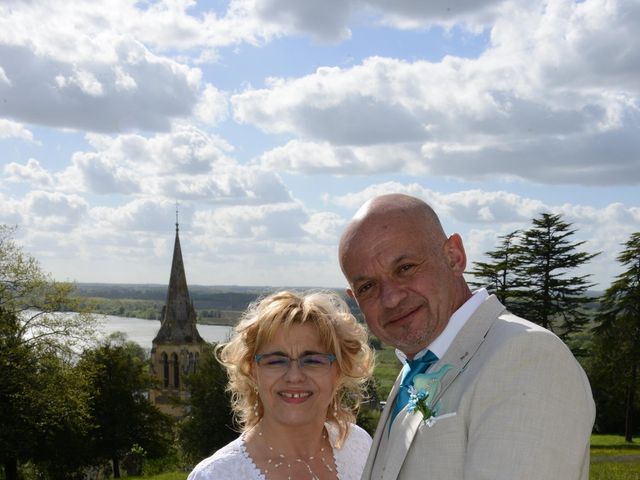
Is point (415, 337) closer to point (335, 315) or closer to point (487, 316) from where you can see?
point (487, 316)

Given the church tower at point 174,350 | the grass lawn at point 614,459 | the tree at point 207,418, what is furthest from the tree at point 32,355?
the church tower at point 174,350

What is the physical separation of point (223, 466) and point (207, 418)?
102 ft

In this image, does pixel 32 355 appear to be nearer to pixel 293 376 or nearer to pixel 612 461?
pixel 612 461

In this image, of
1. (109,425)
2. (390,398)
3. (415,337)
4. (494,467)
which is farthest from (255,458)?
(109,425)

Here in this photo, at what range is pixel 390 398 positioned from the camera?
3.18m

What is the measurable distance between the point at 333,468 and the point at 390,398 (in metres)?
1.52

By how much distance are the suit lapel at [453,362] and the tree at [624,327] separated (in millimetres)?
35178

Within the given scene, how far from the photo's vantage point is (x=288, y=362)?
4.26 m

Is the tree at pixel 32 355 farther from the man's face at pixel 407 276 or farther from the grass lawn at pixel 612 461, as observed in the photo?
the man's face at pixel 407 276

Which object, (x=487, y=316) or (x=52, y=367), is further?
(x=52, y=367)

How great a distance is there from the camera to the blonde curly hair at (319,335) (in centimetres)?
430

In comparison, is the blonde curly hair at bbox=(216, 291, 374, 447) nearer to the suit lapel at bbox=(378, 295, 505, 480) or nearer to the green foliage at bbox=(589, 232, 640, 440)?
the suit lapel at bbox=(378, 295, 505, 480)

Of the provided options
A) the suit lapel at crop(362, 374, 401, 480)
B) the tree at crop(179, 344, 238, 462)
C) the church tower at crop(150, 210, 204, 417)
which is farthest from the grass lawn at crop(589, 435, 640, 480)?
the church tower at crop(150, 210, 204, 417)

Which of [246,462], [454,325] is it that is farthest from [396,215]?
[246,462]
